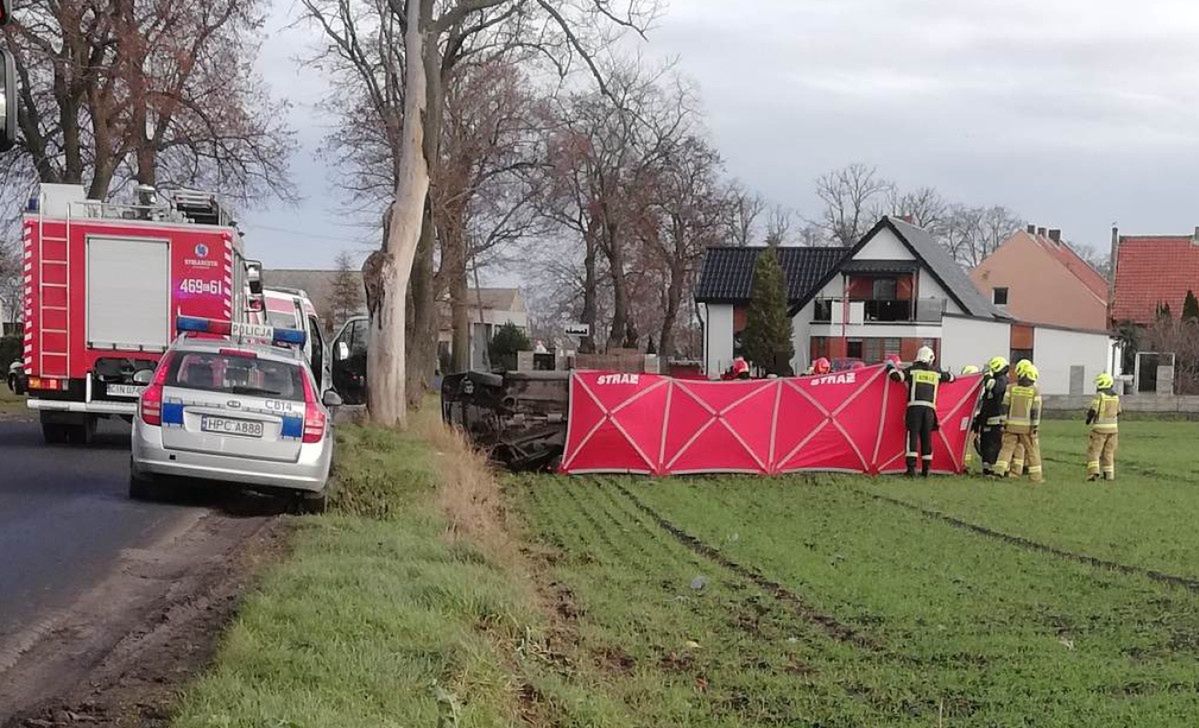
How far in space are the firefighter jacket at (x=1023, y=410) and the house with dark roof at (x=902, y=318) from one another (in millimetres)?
38746

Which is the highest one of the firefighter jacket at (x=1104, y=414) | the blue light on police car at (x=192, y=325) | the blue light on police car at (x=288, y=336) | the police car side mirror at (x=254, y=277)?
the police car side mirror at (x=254, y=277)

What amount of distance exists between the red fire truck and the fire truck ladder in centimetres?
1

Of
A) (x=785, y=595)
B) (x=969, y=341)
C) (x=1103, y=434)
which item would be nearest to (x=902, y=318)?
(x=969, y=341)

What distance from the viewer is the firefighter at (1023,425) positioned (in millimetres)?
18641

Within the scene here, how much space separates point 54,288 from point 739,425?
9585 mm

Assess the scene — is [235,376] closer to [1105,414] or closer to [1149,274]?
[1105,414]

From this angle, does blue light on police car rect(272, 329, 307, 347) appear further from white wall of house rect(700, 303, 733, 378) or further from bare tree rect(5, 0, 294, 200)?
white wall of house rect(700, 303, 733, 378)

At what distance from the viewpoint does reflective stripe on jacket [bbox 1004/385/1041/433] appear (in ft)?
61.2

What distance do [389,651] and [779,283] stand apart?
5308 centimetres

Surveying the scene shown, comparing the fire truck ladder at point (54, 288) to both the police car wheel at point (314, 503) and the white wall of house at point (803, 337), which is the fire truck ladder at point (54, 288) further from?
the white wall of house at point (803, 337)

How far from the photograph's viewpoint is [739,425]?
18.9 m

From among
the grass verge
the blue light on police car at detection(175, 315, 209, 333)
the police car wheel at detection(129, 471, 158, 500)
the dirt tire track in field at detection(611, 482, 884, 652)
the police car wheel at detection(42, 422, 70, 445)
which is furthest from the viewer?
the police car wheel at detection(42, 422, 70, 445)

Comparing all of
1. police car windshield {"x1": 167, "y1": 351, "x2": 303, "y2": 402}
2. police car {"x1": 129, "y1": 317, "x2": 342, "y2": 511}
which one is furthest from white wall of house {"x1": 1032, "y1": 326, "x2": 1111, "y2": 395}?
police car {"x1": 129, "y1": 317, "x2": 342, "y2": 511}

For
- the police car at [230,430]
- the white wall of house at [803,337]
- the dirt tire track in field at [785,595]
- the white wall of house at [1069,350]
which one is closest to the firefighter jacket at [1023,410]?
the dirt tire track in field at [785,595]
